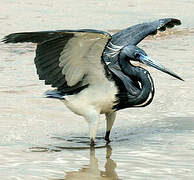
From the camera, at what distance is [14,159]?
750cm

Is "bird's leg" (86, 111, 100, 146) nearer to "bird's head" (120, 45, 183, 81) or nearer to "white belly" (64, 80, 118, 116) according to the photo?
"white belly" (64, 80, 118, 116)

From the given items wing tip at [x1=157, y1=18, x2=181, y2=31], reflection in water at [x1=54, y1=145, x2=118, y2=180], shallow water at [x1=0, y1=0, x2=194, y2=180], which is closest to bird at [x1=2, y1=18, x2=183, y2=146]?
shallow water at [x1=0, y1=0, x2=194, y2=180]

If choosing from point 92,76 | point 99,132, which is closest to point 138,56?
point 92,76

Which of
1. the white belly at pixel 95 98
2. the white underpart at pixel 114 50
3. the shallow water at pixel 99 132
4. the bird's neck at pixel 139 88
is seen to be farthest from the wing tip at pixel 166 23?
the white belly at pixel 95 98

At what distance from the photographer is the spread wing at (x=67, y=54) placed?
7410 millimetres

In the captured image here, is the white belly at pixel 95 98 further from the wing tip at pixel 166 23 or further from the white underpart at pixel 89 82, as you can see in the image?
the wing tip at pixel 166 23

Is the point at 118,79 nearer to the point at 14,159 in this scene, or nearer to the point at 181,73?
the point at 14,159

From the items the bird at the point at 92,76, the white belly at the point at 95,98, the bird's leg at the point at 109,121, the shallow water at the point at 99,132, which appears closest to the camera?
the shallow water at the point at 99,132

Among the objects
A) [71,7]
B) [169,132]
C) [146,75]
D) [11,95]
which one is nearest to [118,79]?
[146,75]

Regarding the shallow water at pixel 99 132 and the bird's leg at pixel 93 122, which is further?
the bird's leg at pixel 93 122

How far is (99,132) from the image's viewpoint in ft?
28.8

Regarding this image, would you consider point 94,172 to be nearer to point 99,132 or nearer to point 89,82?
point 89,82

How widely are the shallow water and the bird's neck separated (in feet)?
1.39

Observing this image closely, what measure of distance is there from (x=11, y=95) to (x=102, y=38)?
2.75 m
